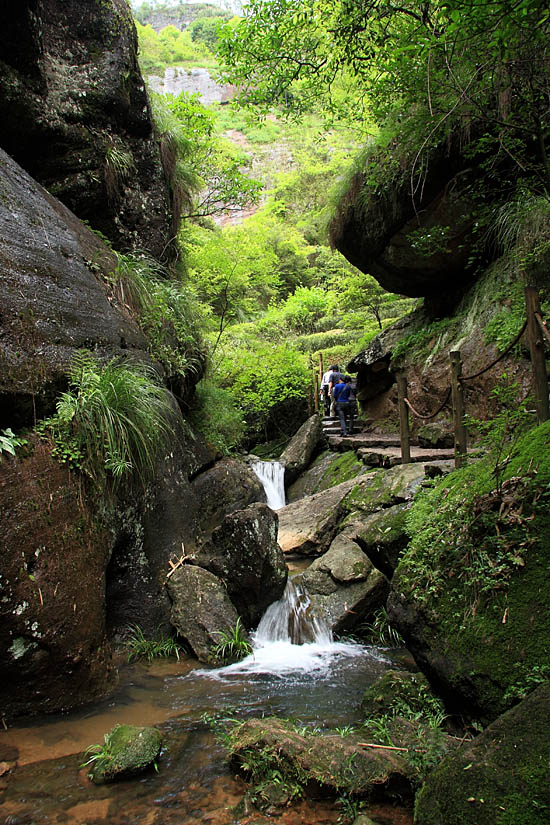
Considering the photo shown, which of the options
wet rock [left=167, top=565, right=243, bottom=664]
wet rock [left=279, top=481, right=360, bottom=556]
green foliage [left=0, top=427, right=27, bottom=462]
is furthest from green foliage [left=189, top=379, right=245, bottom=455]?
green foliage [left=0, top=427, right=27, bottom=462]

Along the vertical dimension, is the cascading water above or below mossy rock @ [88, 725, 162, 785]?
below

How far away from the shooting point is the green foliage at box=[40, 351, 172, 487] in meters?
4.30

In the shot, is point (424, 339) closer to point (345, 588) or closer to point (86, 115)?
point (345, 588)

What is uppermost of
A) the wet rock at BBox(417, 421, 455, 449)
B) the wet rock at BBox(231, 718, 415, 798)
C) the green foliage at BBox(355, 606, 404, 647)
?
the wet rock at BBox(417, 421, 455, 449)

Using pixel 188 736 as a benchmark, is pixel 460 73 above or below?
above

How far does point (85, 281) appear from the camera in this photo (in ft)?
18.1

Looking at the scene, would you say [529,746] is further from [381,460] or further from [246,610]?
[381,460]

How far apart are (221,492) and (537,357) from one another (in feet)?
15.7

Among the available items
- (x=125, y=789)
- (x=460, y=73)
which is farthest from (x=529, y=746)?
(x=460, y=73)

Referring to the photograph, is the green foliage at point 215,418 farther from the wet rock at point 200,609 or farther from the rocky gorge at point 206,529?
the wet rock at point 200,609

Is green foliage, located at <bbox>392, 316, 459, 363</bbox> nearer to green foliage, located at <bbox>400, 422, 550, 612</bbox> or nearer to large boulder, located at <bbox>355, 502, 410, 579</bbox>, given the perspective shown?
large boulder, located at <bbox>355, 502, 410, 579</bbox>

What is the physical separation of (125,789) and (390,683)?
205 cm

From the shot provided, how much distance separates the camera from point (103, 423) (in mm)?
4465

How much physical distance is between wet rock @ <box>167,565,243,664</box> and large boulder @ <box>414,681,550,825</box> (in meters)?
3.12
